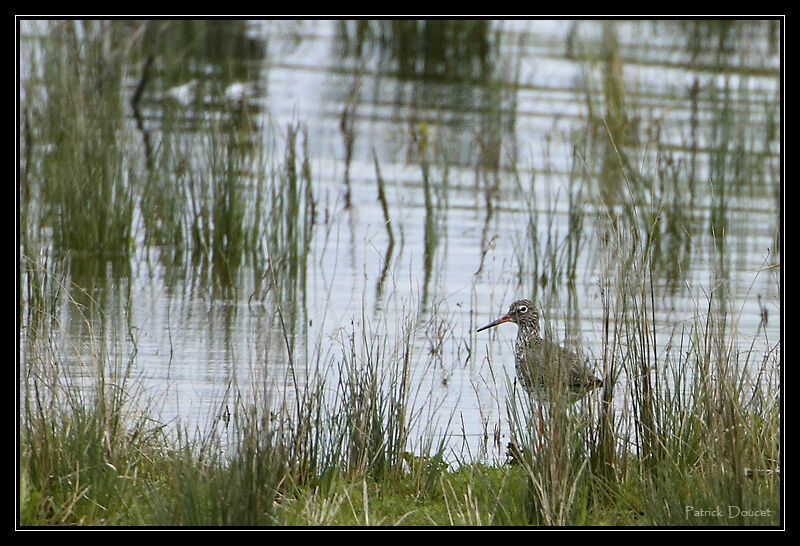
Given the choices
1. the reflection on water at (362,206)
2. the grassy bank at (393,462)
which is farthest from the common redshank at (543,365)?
the reflection on water at (362,206)

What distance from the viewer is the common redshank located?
4613 mm

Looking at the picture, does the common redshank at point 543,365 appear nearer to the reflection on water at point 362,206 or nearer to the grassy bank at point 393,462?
the grassy bank at point 393,462

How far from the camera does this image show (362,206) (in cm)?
1062

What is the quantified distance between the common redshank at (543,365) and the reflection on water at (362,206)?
0.23 metres

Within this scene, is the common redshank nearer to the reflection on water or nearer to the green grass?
the green grass

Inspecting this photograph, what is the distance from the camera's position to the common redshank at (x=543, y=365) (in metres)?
4.61

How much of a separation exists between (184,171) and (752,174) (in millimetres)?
4984

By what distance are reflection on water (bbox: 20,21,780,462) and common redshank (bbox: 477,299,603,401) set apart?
226 mm

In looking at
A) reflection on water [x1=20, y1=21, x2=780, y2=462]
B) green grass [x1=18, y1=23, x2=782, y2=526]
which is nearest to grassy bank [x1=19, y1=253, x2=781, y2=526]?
green grass [x1=18, y1=23, x2=782, y2=526]

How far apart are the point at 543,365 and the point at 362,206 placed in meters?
5.91

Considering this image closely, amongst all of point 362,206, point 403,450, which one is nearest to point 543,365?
point 403,450

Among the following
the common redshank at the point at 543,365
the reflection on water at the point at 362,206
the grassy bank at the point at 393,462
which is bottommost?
the grassy bank at the point at 393,462

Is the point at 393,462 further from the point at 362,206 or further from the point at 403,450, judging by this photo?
the point at 362,206
